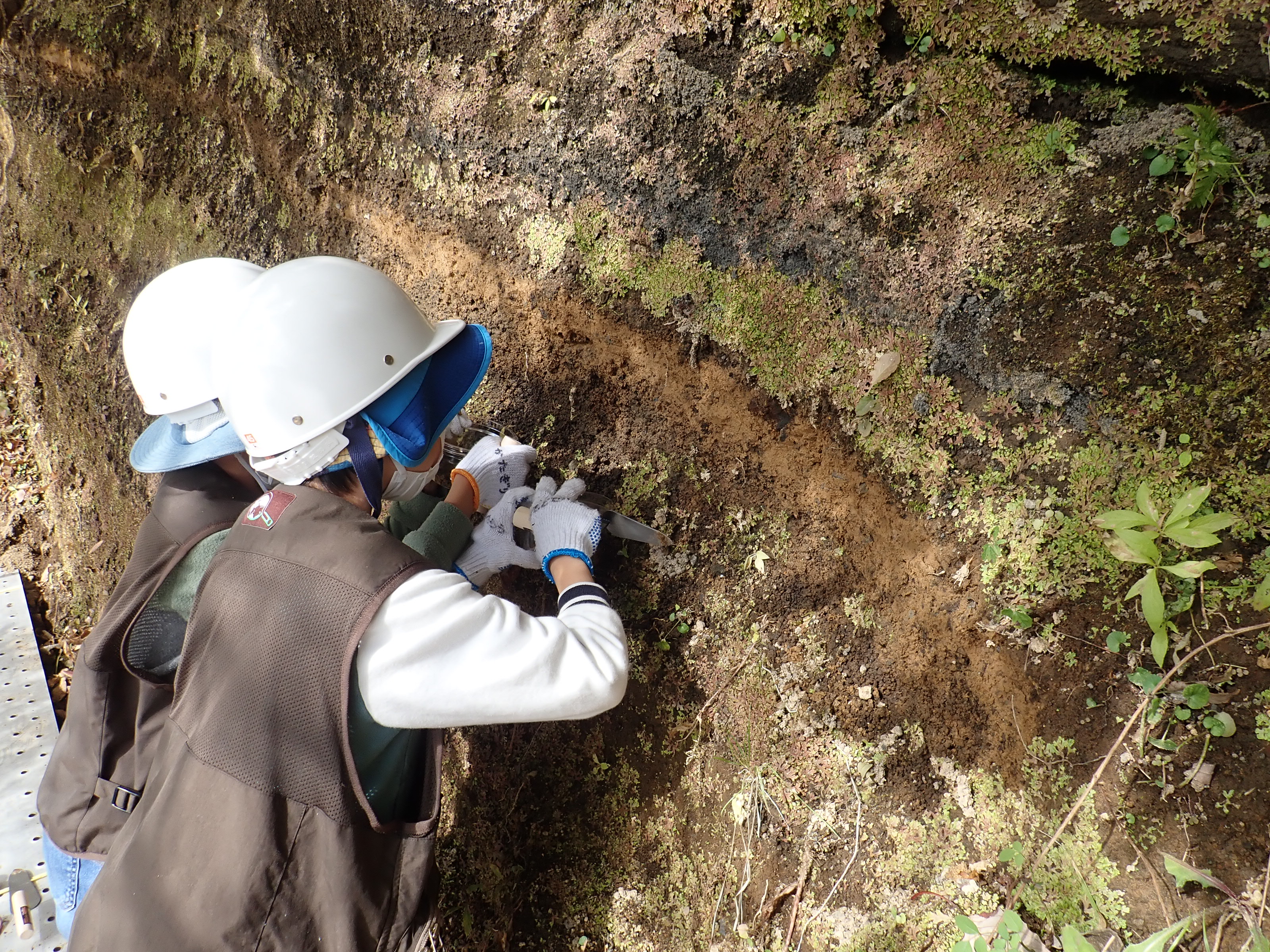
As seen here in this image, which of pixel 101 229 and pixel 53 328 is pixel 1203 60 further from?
pixel 53 328

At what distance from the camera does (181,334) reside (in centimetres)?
244

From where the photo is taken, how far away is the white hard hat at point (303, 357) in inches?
70.7

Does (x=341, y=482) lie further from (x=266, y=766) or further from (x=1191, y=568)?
(x=1191, y=568)

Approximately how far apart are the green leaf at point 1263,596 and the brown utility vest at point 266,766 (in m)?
1.83

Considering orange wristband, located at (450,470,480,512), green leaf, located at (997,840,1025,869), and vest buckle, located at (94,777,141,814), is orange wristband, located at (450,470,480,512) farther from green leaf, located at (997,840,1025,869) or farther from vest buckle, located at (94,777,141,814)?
green leaf, located at (997,840,1025,869)

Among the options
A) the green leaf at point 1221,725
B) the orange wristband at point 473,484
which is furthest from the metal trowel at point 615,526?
the green leaf at point 1221,725

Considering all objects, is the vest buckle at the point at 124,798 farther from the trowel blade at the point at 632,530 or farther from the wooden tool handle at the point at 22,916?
the wooden tool handle at the point at 22,916

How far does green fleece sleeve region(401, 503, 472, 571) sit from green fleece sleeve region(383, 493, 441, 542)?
0.21 meters

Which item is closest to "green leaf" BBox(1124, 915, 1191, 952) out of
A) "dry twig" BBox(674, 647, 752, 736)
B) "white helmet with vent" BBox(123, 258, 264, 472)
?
"dry twig" BBox(674, 647, 752, 736)

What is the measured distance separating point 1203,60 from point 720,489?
1.55 meters

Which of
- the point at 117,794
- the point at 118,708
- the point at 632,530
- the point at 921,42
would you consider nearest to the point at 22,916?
the point at 117,794

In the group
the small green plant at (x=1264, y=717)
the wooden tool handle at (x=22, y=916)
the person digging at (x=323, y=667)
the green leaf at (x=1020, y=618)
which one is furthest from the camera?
the wooden tool handle at (x=22, y=916)

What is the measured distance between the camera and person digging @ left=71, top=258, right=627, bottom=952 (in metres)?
1.59

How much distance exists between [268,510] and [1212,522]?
82.3 inches
